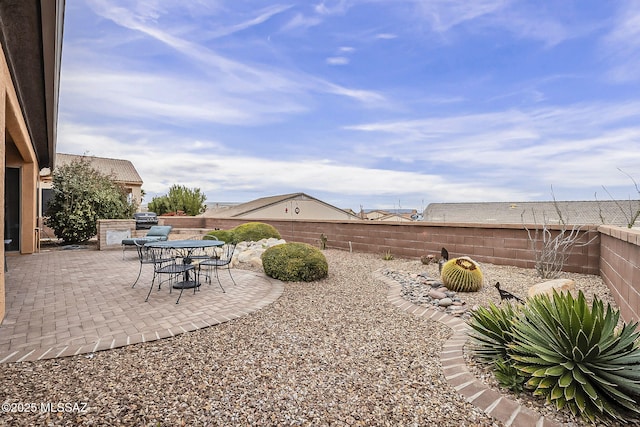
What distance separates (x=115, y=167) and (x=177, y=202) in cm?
474

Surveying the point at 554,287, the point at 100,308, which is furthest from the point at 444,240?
the point at 100,308

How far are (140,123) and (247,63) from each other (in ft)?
16.6

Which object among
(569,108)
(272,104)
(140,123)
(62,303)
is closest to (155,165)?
(140,123)

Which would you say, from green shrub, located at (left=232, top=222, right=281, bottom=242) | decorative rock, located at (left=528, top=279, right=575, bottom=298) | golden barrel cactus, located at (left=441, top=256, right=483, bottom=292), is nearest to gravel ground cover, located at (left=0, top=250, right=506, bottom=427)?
golden barrel cactus, located at (left=441, top=256, right=483, bottom=292)

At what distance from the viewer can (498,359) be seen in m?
2.65

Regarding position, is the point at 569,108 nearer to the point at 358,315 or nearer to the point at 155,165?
the point at 358,315

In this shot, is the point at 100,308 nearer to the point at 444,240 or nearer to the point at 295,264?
the point at 295,264

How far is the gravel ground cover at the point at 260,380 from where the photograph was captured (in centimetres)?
211

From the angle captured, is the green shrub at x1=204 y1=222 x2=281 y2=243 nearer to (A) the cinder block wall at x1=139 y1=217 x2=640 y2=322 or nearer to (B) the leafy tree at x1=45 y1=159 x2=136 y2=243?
(A) the cinder block wall at x1=139 y1=217 x2=640 y2=322

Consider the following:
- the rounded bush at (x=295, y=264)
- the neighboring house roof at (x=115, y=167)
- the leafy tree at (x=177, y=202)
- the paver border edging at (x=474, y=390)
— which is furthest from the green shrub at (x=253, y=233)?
the neighboring house roof at (x=115, y=167)

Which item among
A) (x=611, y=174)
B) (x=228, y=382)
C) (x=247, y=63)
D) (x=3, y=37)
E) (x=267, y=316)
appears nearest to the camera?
(x=228, y=382)

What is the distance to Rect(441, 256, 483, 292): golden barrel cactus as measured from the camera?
5.24m

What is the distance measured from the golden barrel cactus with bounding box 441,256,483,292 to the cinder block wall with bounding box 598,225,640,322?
1.69m

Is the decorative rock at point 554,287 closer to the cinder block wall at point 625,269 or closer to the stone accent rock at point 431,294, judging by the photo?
the cinder block wall at point 625,269
